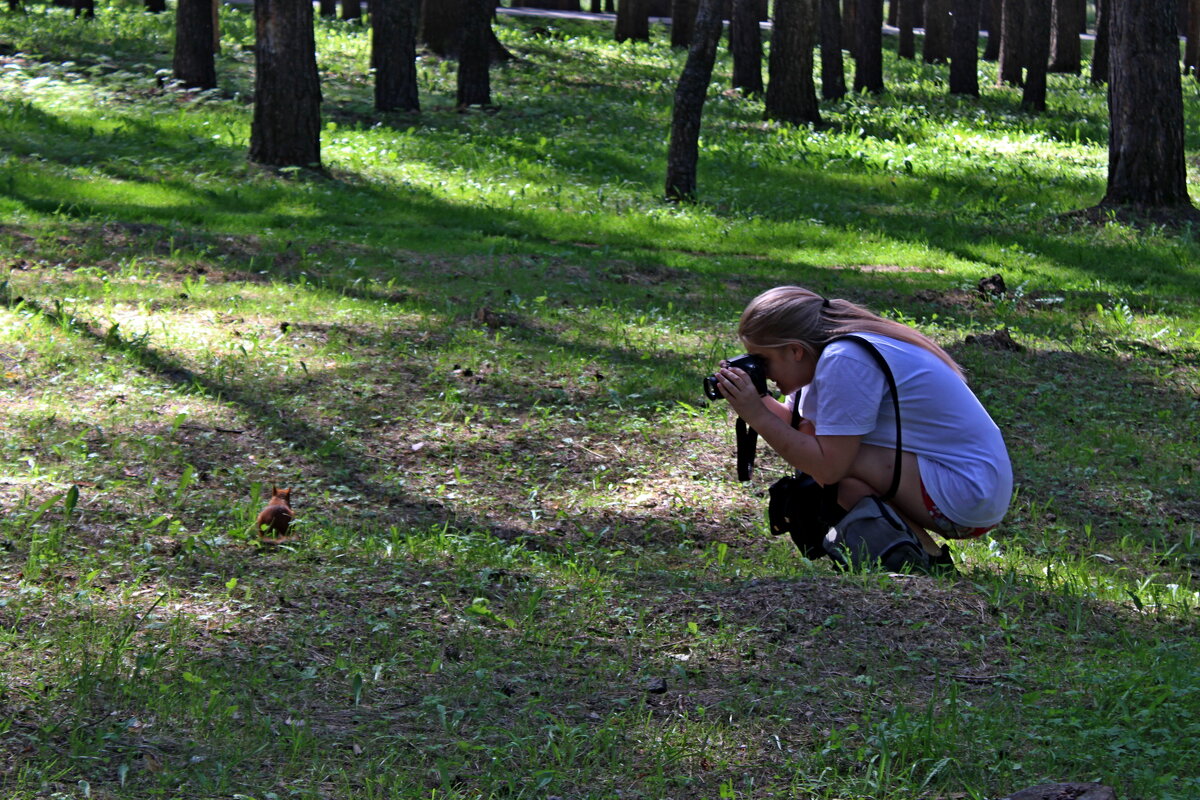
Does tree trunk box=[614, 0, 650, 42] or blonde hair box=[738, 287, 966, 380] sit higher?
tree trunk box=[614, 0, 650, 42]

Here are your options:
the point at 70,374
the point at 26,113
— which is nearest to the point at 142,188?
the point at 26,113

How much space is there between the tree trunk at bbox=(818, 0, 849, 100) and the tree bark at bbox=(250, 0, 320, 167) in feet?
39.8

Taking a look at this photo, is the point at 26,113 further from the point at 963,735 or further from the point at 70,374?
the point at 963,735

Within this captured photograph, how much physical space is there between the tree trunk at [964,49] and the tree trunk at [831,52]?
268 centimetres

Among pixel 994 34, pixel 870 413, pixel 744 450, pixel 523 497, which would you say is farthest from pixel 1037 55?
pixel 870 413

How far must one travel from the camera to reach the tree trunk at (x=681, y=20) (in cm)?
2977

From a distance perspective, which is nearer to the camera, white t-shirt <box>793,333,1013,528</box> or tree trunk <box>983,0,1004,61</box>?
white t-shirt <box>793,333,1013,528</box>

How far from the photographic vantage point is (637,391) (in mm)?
8086

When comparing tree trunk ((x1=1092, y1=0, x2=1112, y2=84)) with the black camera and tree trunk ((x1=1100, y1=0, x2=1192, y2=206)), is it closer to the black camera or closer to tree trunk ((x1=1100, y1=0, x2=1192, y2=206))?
tree trunk ((x1=1100, y1=0, x2=1192, y2=206))

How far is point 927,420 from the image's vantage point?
463 centimetres

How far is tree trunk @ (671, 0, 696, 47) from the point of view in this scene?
29.8 m

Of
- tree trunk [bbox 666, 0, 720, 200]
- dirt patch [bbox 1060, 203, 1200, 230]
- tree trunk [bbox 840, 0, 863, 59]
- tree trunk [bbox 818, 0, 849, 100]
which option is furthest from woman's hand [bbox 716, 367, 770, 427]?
tree trunk [bbox 840, 0, 863, 59]

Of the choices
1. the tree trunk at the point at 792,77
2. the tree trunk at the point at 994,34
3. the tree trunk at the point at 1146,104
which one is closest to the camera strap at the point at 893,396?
the tree trunk at the point at 1146,104

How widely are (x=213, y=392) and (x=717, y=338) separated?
368 cm
